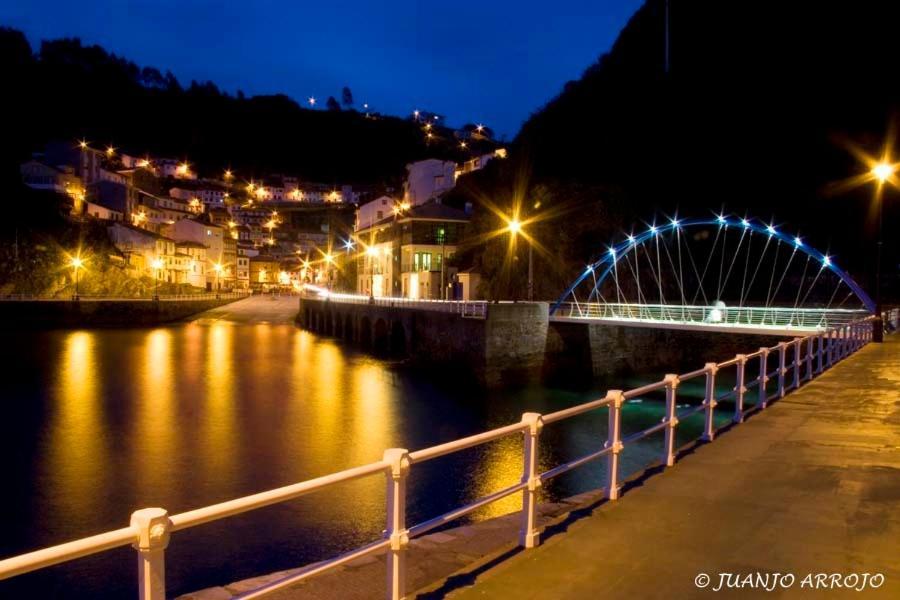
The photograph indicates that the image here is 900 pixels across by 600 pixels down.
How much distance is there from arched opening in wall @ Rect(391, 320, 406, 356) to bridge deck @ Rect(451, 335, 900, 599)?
136ft

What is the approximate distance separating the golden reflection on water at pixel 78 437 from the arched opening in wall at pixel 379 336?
20747mm

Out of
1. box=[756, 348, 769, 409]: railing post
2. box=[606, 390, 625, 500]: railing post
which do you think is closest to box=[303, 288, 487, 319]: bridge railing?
box=[756, 348, 769, 409]: railing post

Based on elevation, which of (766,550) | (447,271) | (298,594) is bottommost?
(298,594)

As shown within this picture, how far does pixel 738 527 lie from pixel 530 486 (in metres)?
1.90

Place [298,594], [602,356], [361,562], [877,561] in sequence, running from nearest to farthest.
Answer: [877,561]
[298,594]
[361,562]
[602,356]

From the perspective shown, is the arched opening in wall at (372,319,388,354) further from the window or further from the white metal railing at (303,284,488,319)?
the window

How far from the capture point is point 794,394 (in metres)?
12.8

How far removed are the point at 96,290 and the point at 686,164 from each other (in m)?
67.4

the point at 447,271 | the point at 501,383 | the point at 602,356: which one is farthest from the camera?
the point at 447,271

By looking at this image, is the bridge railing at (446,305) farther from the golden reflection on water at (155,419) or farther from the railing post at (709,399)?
the railing post at (709,399)

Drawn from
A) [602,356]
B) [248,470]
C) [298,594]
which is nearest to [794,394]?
[298,594]

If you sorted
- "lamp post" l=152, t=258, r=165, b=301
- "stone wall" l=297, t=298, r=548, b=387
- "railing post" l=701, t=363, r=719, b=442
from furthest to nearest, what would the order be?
1. "lamp post" l=152, t=258, r=165, b=301
2. "stone wall" l=297, t=298, r=548, b=387
3. "railing post" l=701, t=363, r=719, b=442

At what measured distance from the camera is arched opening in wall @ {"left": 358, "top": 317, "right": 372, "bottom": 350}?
57.2 meters

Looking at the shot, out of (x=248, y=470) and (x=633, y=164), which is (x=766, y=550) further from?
(x=633, y=164)
